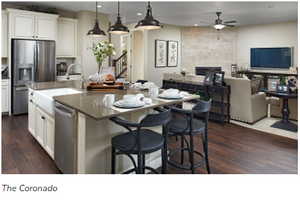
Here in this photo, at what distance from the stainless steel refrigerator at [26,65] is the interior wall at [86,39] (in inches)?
29.0

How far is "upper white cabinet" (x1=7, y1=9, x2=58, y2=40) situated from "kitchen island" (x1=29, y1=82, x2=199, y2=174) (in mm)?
3278

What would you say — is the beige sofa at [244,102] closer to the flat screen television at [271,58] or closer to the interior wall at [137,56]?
the flat screen television at [271,58]

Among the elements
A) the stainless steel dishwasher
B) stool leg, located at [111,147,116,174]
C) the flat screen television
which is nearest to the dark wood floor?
the stainless steel dishwasher

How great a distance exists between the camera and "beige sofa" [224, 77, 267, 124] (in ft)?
14.0

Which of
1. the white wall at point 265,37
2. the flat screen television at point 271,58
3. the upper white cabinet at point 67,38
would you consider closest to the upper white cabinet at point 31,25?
the upper white cabinet at point 67,38

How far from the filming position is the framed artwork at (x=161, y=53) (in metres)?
8.21

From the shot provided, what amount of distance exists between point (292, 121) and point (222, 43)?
4803 millimetres

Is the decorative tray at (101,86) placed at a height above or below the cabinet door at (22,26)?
below

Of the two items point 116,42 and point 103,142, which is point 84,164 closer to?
point 103,142

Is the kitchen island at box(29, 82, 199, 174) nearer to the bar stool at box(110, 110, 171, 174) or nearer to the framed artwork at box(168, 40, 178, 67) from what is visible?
the bar stool at box(110, 110, 171, 174)

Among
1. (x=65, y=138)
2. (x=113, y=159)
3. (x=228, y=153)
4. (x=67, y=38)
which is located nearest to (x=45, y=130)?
(x=65, y=138)

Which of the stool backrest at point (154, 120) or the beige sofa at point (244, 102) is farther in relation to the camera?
the beige sofa at point (244, 102)

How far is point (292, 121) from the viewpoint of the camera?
4570mm
